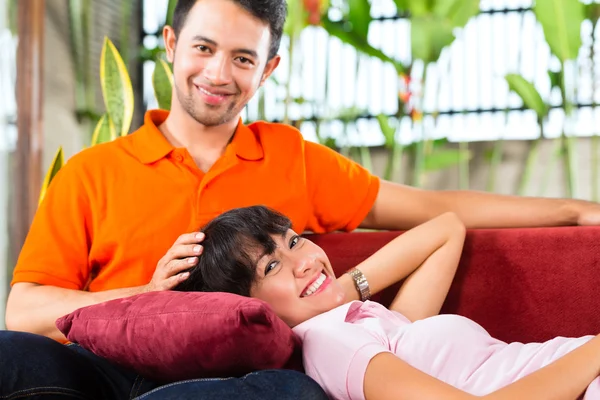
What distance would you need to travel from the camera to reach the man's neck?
1826 mm

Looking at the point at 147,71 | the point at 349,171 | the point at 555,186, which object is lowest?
the point at 555,186

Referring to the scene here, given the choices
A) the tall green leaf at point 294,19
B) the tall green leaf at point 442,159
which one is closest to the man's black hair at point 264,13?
the tall green leaf at point 294,19

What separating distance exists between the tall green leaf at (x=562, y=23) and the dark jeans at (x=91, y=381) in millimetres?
2525

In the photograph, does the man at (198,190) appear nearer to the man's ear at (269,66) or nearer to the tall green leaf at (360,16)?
the man's ear at (269,66)

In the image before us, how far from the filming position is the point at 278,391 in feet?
3.55

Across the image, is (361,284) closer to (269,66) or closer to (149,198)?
(149,198)

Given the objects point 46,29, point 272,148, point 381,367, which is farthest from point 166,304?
point 46,29

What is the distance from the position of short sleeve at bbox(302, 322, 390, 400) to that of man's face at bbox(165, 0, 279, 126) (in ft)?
2.28

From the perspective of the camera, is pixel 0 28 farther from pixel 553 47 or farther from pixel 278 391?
pixel 278 391

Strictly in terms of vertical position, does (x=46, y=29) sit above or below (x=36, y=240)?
above

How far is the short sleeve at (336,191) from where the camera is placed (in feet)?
6.17

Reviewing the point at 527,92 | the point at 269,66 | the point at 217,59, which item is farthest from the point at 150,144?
the point at 527,92

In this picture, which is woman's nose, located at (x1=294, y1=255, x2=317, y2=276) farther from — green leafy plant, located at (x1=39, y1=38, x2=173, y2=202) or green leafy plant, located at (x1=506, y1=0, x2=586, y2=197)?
green leafy plant, located at (x1=506, y1=0, x2=586, y2=197)

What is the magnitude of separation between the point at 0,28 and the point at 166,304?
2.49 m
